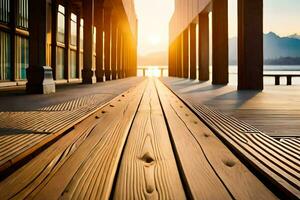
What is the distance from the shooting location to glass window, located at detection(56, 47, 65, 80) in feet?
58.2

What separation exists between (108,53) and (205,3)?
6213 mm

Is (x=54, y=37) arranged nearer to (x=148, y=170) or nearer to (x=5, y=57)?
(x=5, y=57)

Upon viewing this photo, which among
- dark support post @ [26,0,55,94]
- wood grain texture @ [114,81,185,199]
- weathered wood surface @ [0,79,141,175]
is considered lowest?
wood grain texture @ [114,81,185,199]

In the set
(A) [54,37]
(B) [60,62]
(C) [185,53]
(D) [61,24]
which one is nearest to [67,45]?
(D) [61,24]

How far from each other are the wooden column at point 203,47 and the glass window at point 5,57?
34.3ft

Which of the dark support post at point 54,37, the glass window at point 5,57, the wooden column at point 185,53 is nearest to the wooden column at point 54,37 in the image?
the dark support post at point 54,37

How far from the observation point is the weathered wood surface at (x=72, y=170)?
1493 millimetres

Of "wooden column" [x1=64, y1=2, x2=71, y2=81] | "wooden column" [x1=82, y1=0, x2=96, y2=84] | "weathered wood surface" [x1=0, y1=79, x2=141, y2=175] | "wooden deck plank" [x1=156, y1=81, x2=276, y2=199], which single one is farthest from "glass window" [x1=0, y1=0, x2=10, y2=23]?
"wooden deck plank" [x1=156, y1=81, x2=276, y2=199]

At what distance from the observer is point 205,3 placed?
16.7m

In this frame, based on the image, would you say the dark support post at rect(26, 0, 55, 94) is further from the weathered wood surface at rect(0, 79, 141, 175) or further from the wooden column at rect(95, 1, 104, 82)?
the wooden column at rect(95, 1, 104, 82)

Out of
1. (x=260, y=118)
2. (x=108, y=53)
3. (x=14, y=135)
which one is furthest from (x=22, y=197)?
(x=108, y=53)

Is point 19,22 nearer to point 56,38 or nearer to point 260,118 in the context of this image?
point 56,38

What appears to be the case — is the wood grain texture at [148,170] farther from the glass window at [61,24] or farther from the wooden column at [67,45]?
the wooden column at [67,45]

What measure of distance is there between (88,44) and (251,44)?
7.17 meters
